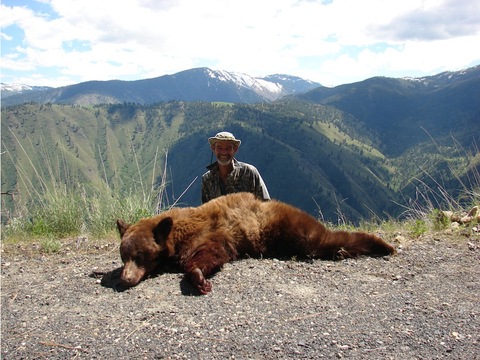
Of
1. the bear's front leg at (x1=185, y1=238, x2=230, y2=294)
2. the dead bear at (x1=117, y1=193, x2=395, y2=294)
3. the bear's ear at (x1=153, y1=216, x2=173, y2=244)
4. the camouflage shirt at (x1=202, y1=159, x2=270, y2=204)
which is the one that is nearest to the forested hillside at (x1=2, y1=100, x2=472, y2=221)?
the camouflage shirt at (x1=202, y1=159, x2=270, y2=204)

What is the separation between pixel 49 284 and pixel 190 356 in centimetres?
252

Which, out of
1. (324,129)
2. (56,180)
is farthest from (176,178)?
(56,180)

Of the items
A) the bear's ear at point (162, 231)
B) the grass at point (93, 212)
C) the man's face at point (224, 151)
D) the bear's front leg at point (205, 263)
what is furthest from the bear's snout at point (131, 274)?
the grass at point (93, 212)

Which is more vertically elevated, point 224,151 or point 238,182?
point 224,151

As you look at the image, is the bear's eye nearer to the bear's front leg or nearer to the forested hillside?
the bear's front leg

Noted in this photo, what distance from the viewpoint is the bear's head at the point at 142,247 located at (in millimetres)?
4023

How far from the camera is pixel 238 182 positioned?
5.84 metres

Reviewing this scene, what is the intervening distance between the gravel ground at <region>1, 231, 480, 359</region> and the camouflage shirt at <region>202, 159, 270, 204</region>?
1587 mm

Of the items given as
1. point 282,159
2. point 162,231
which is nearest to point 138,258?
point 162,231

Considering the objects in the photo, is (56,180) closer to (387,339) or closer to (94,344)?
(94,344)

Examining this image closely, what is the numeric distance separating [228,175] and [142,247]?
2110 millimetres

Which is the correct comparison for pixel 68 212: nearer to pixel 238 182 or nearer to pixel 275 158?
pixel 238 182

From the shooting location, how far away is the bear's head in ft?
13.2

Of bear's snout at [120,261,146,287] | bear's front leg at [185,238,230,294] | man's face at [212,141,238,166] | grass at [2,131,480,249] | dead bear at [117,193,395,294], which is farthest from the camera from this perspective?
grass at [2,131,480,249]
